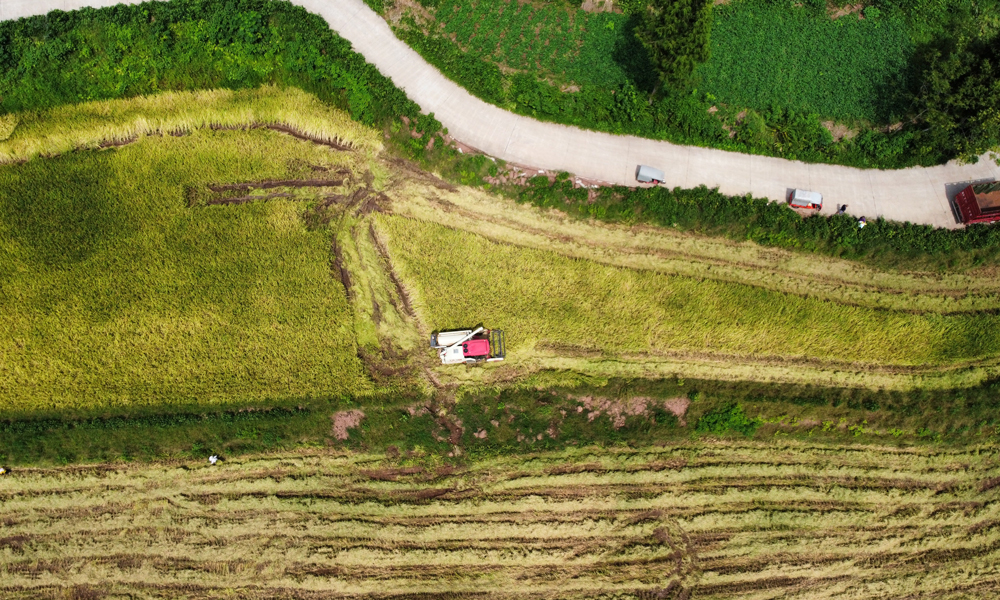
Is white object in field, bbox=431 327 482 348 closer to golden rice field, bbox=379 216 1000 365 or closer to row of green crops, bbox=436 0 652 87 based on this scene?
golden rice field, bbox=379 216 1000 365

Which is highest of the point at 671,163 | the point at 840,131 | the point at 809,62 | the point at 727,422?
the point at 809,62

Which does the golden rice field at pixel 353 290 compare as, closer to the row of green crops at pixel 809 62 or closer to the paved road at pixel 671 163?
the paved road at pixel 671 163

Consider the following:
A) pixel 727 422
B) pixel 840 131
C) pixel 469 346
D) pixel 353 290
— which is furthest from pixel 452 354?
pixel 840 131

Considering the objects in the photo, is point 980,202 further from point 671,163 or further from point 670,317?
point 670,317

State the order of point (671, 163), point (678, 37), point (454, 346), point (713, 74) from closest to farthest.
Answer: point (678, 37)
point (454, 346)
point (671, 163)
point (713, 74)

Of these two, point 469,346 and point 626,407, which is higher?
point 469,346

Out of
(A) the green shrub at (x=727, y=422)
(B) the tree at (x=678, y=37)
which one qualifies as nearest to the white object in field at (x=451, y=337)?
(A) the green shrub at (x=727, y=422)

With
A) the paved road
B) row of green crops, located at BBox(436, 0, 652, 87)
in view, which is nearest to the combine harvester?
the paved road
